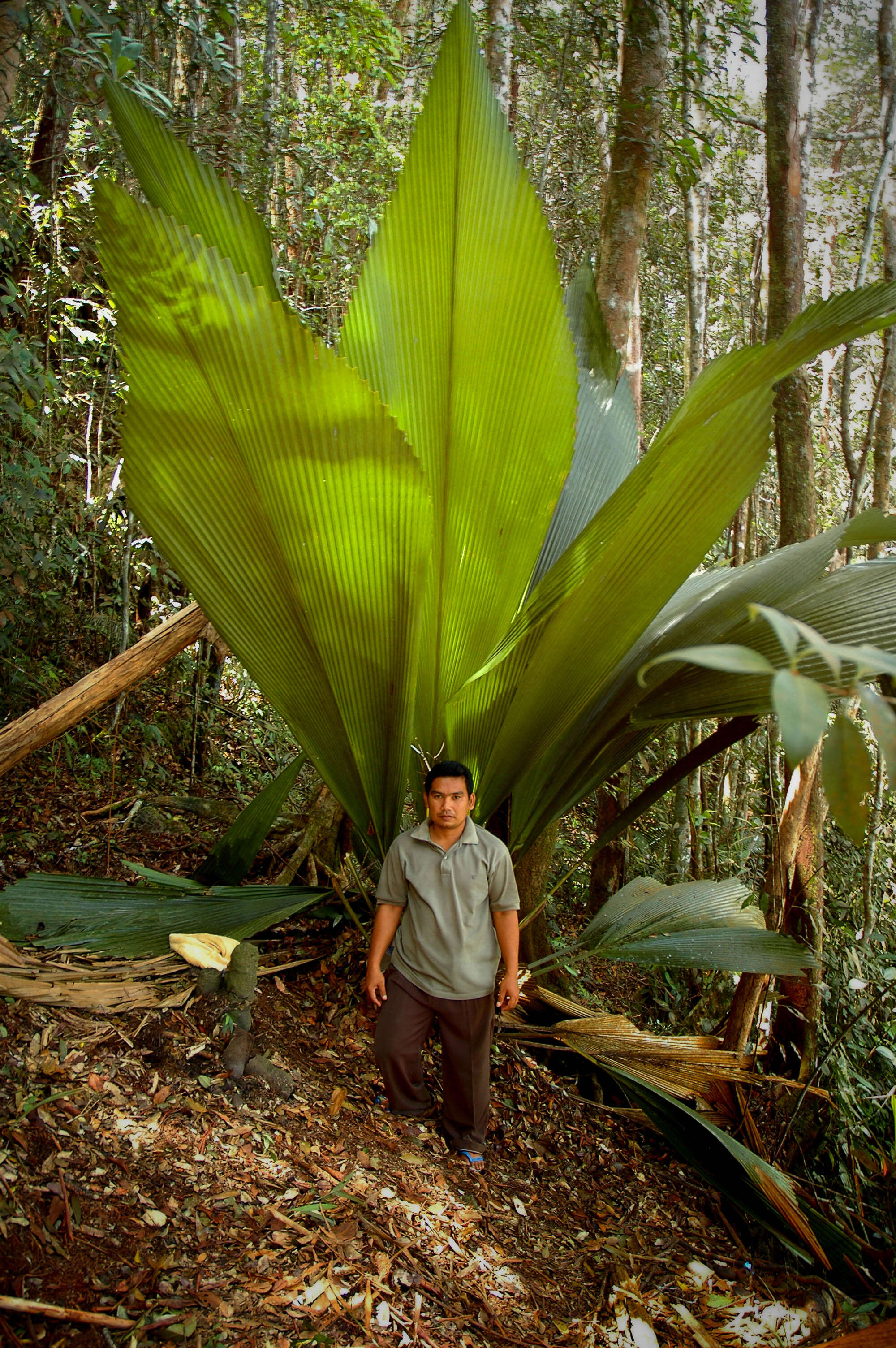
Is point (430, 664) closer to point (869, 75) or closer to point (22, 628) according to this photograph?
point (22, 628)

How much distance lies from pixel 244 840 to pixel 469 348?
4.97 feet

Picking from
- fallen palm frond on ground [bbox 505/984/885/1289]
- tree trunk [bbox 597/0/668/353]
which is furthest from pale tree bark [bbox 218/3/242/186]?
fallen palm frond on ground [bbox 505/984/885/1289]

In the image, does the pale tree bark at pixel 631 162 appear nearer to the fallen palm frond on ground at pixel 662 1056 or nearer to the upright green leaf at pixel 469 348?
the upright green leaf at pixel 469 348

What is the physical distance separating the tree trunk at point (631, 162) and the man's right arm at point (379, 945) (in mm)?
1854

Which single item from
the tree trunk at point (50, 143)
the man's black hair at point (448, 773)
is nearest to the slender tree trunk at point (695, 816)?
the man's black hair at point (448, 773)

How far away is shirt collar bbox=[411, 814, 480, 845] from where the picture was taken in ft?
7.32

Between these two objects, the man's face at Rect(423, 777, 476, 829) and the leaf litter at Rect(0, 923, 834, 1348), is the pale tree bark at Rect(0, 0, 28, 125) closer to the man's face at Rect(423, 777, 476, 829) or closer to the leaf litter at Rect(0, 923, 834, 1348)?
the man's face at Rect(423, 777, 476, 829)

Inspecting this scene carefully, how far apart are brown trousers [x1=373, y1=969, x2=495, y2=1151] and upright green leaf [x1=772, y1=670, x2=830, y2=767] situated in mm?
1826

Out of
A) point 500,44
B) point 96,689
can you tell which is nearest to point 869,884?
point 96,689

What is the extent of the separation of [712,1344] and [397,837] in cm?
131

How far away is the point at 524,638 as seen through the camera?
2.03 meters

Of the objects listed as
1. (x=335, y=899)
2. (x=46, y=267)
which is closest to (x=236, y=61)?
(x=46, y=267)

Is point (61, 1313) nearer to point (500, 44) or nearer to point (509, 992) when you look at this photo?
point (509, 992)

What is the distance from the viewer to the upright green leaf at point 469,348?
1.90 meters
